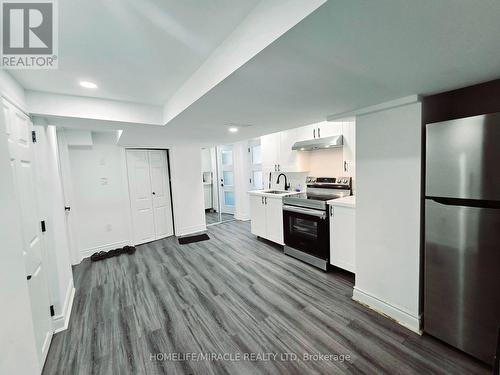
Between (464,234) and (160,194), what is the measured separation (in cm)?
471

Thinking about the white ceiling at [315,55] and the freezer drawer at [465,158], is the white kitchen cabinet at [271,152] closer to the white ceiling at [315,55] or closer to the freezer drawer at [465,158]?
the white ceiling at [315,55]

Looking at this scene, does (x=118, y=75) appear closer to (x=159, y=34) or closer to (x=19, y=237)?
(x=159, y=34)

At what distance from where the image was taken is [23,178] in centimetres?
165

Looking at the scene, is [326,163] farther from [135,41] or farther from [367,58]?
[135,41]

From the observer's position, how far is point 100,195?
3.85 meters

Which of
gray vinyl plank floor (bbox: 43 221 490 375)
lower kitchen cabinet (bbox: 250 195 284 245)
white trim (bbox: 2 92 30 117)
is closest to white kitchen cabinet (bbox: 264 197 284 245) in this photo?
lower kitchen cabinet (bbox: 250 195 284 245)

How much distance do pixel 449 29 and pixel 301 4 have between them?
667 mm

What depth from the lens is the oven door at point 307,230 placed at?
2818mm

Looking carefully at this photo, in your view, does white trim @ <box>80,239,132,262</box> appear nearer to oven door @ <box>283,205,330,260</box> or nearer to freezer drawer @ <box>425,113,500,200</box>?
oven door @ <box>283,205,330,260</box>

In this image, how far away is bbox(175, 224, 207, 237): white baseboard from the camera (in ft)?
15.4

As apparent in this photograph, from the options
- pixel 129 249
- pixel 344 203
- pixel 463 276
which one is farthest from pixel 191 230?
pixel 463 276

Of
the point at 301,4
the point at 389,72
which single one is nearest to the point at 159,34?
the point at 301,4

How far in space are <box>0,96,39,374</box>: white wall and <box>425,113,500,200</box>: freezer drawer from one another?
8.39 ft

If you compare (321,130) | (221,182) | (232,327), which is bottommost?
(232,327)
